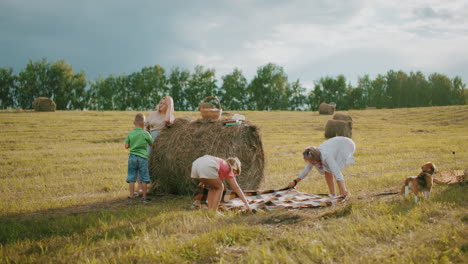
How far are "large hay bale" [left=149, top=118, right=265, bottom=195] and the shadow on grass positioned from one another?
0.71 metres

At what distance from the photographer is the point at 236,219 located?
5348 mm

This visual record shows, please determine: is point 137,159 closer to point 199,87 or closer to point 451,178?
point 451,178

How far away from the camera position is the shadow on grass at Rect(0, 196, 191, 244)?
476 centimetres

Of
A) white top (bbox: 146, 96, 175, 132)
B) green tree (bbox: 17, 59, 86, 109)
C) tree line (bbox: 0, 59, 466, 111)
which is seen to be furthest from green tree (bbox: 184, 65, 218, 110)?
white top (bbox: 146, 96, 175, 132)

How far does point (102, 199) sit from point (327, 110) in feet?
115

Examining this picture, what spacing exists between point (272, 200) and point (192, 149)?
1905mm

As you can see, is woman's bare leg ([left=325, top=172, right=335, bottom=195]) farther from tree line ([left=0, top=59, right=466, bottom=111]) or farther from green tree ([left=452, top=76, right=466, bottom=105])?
green tree ([left=452, top=76, right=466, bottom=105])

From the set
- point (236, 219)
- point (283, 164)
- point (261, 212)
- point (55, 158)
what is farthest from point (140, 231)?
point (55, 158)

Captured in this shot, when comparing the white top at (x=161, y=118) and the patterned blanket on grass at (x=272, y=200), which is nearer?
the patterned blanket on grass at (x=272, y=200)

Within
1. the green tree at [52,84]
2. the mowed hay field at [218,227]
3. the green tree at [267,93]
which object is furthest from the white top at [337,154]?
the green tree at [267,93]

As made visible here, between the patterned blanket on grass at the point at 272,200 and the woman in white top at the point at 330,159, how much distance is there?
0.91ft

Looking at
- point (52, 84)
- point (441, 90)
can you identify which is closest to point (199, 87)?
point (52, 84)

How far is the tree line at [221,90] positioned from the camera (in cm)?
5825

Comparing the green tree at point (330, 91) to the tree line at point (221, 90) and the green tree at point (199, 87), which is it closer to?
the tree line at point (221, 90)
